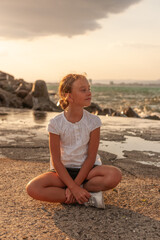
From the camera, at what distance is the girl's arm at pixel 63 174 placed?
2807 millimetres

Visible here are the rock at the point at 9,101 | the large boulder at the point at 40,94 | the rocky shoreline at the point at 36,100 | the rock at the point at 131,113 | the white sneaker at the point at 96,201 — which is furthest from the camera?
the rock at the point at 9,101

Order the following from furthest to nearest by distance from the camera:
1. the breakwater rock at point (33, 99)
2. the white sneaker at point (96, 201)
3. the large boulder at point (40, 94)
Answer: the large boulder at point (40, 94)
the breakwater rock at point (33, 99)
the white sneaker at point (96, 201)

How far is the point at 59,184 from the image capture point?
118 inches

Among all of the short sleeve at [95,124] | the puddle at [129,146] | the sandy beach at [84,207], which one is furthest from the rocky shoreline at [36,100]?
the short sleeve at [95,124]

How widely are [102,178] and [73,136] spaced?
0.51 meters

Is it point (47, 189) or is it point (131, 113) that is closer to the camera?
point (47, 189)

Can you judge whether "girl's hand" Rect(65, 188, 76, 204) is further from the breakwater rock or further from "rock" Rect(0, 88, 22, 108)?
"rock" Rect(0, 88, 22, 108)

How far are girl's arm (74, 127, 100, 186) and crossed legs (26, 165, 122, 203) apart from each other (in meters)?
0.08

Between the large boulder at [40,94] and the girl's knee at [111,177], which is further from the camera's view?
the large boulder at [40,94]

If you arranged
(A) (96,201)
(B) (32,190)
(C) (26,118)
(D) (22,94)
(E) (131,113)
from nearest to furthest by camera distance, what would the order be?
1. (A) (96,201)
2. (B) (32,190)
3. (C) (26,118)
4. (E) (131,113)
5. (D) (22,94)

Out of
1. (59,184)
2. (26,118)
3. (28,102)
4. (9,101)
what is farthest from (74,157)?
(9,101)

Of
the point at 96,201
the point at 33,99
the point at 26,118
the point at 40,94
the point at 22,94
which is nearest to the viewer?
the point at 96,201

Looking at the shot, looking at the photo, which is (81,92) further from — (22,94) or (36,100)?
(22,94)

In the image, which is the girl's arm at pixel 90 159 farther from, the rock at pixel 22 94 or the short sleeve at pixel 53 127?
the rock at pixel 22 94
